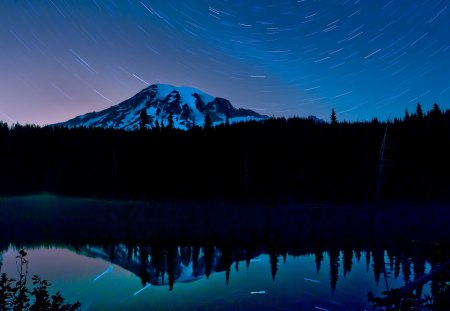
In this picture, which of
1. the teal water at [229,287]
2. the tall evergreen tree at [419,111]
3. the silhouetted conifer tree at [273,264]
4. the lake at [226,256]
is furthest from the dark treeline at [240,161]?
the teal water at [229,287]

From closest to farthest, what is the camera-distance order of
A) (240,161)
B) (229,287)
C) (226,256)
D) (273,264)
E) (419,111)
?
1. (229,287)
2. (273,264)
3. (226,256)
4. (240,161)
5. (419,111)

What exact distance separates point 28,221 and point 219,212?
21085 millimetres

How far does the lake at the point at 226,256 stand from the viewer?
13017 millimetres

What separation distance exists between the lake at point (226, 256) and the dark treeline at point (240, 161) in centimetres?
1966

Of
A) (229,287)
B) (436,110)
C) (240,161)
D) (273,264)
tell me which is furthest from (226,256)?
(436,110)

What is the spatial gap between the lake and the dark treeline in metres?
19.7

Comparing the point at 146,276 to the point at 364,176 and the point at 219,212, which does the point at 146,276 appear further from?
the point at 364,176

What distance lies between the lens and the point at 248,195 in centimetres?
5834

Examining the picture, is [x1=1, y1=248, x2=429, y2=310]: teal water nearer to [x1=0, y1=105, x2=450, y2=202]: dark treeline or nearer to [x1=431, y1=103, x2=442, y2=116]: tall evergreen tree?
[x1=0, y1=105, x2=450, y2=202]: dark treeline

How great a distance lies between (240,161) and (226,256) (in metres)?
51.0

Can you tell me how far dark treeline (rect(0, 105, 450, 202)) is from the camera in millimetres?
59094

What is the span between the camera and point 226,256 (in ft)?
66.1

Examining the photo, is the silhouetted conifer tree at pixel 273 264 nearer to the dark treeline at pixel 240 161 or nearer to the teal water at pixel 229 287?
the teal water at pixel 229 287

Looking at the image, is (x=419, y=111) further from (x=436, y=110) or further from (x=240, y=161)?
(x=240, y=161)
